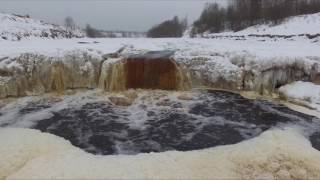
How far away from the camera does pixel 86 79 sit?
54.9ft

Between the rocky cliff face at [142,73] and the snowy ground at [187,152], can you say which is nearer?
the snowy ground at [187,152]

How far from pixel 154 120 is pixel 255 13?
122ft

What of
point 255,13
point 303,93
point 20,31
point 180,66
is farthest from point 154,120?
point 255,13

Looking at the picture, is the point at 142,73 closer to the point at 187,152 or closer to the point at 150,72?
the point at 150,72

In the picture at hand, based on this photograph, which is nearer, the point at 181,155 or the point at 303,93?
the point at 181,155

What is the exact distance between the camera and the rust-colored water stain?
16.9 metres

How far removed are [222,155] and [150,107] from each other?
489 centimetres

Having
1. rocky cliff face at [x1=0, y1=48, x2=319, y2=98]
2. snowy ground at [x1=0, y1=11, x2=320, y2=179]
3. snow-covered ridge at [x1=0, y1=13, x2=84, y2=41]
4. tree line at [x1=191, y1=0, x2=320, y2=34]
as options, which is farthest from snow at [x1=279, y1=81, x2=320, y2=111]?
tree line at [x1=191, y1=0, x2=320, y2=34]

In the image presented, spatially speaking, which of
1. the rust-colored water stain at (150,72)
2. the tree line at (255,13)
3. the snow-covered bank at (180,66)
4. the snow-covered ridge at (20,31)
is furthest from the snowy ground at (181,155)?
the tree line at (255,13)

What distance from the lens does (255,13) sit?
4647 cm

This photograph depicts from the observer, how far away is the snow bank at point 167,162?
836 cm

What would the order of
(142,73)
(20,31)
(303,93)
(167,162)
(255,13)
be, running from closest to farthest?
1. (167,162)
2. (303,93)
3. (142,73)
4. (20,31)
5. (255,13)

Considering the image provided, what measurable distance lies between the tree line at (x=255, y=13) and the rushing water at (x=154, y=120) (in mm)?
27679

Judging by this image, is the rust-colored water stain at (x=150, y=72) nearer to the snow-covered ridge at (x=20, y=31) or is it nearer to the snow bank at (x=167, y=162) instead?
the snow bank at (x=167, y=162)
